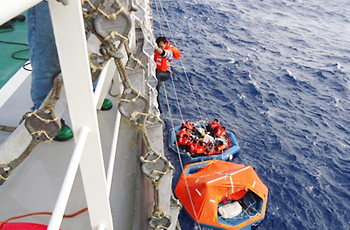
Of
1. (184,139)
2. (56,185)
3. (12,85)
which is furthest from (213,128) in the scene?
(56,185)

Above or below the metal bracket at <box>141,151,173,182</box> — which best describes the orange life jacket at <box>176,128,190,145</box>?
below

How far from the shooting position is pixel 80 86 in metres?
1.05

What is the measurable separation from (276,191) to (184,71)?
22.4 ft

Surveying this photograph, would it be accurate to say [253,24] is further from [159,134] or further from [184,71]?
[159,134]

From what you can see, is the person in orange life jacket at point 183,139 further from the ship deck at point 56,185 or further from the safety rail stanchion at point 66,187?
the safety rail stanchion at point 66,187

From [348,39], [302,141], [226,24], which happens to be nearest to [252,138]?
[302,141]

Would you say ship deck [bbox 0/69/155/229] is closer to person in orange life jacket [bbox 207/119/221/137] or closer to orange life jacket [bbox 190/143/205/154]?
orange life jacket [bbox 190/143/205/154]

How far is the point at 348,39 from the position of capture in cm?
1891

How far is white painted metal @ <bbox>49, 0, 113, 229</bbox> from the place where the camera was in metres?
0.90

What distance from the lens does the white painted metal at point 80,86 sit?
900 mm

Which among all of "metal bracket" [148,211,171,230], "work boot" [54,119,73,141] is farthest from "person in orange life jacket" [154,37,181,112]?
"metal bracket" [148,211,171,230]

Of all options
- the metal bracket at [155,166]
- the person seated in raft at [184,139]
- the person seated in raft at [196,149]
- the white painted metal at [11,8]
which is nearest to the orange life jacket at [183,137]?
the person seated in raft at [184,139]

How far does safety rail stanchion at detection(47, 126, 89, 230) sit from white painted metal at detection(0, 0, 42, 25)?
0.52 m

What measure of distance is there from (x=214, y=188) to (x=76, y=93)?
22.0 ft
